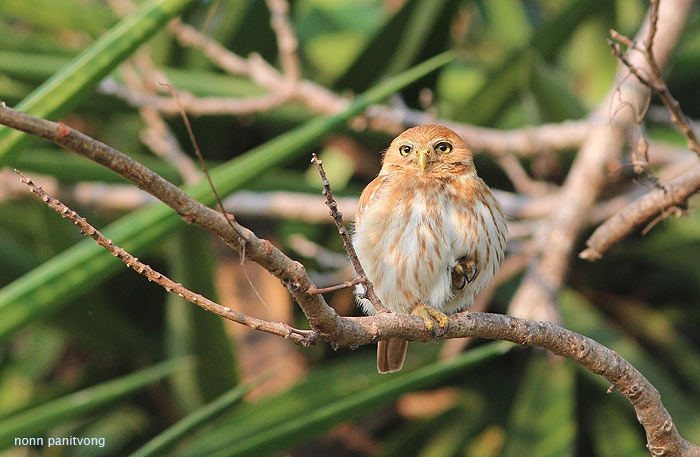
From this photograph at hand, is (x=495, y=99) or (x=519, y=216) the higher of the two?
(x=495, y=99)

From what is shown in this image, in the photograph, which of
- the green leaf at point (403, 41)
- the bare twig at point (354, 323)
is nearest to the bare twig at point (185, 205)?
the bare twig at point (354, 323)

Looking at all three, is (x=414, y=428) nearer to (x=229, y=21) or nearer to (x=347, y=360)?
(x=347, y=360)

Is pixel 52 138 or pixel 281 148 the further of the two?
pixel 281 148

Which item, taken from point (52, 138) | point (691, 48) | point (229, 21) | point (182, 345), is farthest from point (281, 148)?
point (691, 48)

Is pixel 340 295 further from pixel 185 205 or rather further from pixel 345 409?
pixel 185 205

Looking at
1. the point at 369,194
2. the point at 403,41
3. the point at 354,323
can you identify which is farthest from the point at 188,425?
the point at 403,41

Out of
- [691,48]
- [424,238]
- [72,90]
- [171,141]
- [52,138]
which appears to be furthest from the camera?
[691,48]

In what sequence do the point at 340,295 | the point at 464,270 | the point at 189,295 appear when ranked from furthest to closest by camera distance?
1. the point at 340,295
2. the point at 464,270
3. the point at 189,295
